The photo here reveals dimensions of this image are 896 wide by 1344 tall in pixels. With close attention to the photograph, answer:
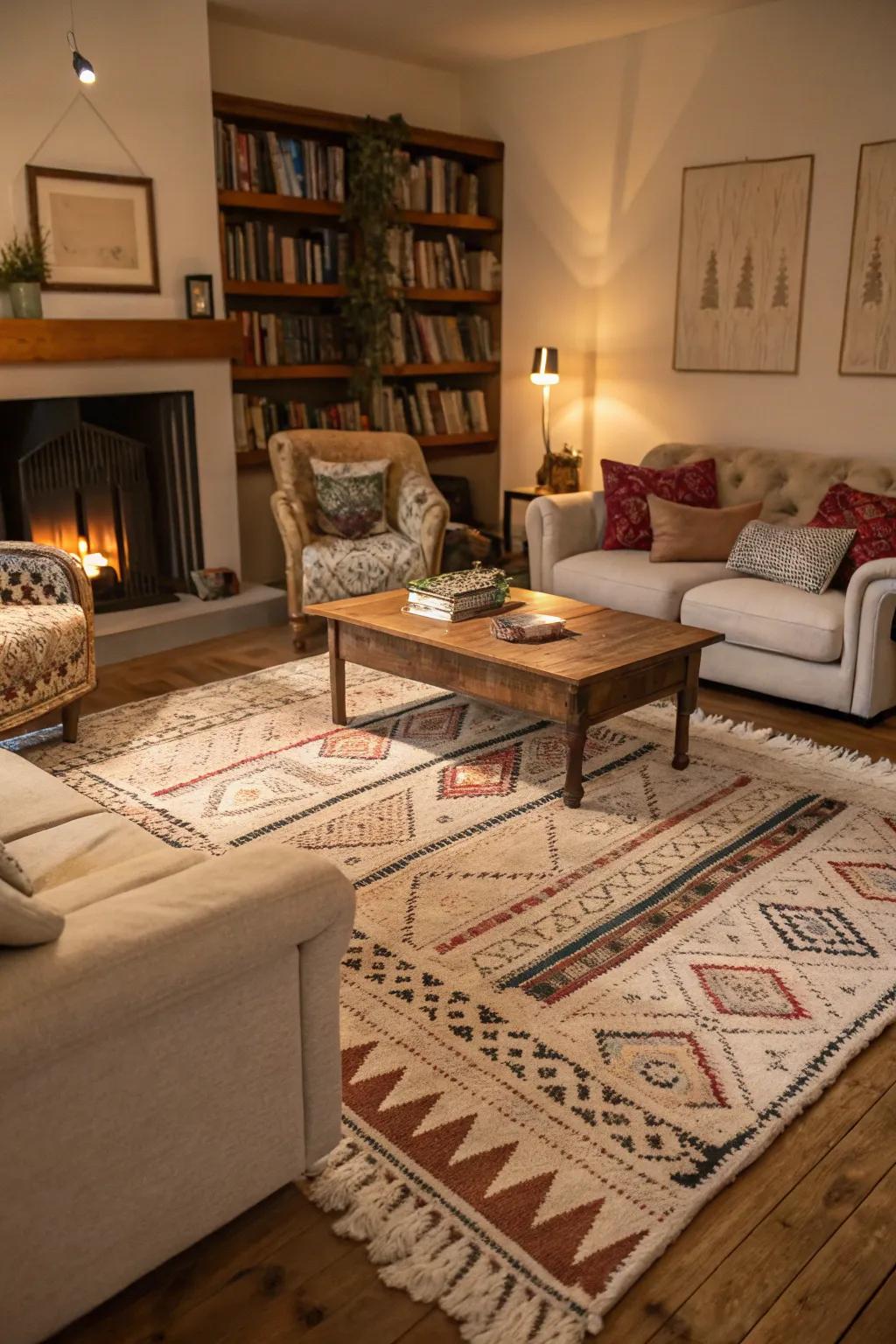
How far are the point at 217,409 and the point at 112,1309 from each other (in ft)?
13.7

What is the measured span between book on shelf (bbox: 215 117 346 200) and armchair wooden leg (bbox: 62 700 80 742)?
2.78m

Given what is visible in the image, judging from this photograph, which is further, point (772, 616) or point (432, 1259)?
point (772, 616)

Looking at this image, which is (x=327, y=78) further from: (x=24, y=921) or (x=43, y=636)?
(x=24, y=921)

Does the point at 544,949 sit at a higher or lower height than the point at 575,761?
lower

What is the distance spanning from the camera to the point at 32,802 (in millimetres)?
2230

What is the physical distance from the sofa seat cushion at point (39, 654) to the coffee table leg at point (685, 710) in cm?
192

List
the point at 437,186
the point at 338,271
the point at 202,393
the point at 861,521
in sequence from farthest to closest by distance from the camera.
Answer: the point at 437,186 → the point at 338,271 → the point at 202,393 → the point at 861,521

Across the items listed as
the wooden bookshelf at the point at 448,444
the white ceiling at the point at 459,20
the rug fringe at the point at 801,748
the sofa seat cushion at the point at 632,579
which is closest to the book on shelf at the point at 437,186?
the white ceiling at the point at 459,20

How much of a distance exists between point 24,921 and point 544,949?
134 cm

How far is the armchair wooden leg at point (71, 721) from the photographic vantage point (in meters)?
3.67

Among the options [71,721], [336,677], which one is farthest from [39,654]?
[336,677]

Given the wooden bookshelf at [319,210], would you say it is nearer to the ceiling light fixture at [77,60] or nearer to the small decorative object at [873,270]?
the ceiling light fixture at [77,60]

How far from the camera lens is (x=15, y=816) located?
7.09ft

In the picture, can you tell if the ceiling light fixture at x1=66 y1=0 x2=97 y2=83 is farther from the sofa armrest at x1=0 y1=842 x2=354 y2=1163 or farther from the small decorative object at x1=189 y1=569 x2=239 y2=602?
the sofa armrest at x1=0 y1=842 x2=354 y2=1163
